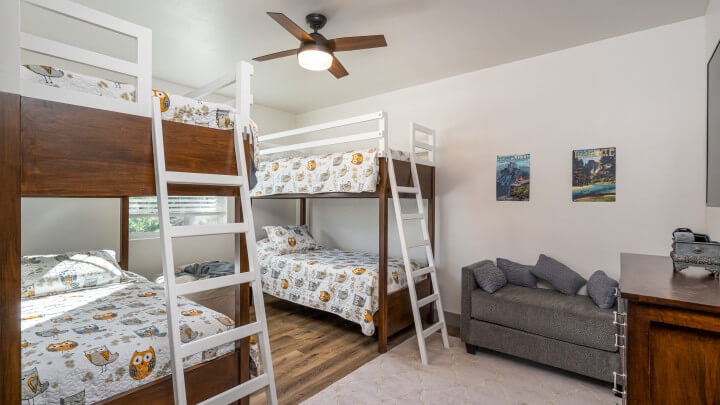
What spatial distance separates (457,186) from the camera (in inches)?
143

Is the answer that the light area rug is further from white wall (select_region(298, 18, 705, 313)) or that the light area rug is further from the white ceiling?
the white ceiling

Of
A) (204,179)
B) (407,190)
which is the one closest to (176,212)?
(407,190)

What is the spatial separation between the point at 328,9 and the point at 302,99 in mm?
2224

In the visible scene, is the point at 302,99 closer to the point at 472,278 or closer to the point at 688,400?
the point at 472,278

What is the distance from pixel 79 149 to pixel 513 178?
3.22 m

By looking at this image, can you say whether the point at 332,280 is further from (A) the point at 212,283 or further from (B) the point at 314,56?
(B) the point at 314,56

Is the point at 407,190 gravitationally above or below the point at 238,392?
above

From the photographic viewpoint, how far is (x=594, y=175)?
2.87 meters

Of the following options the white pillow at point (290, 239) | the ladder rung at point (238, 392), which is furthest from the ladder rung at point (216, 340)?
the white pillow at point (290, 239)

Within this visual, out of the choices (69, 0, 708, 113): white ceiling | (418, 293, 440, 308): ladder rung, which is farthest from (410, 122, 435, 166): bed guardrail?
(418, 293, 440, 308): ladder rung

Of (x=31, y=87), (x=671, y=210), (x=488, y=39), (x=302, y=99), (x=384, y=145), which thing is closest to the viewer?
(x=31, y=87)

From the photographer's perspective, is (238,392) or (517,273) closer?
(238,392)

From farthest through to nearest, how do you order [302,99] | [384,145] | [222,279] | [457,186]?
[302,99] < [457,186] < [384,145] < [222,279]

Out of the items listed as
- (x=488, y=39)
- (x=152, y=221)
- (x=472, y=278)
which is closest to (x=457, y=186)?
(x=472, y=278)
